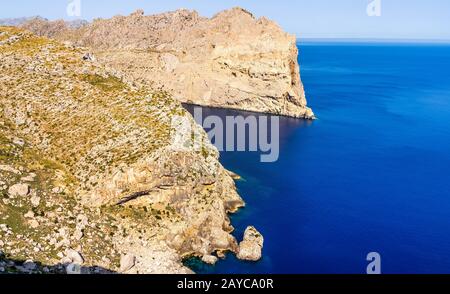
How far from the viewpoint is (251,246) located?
72.2 meters

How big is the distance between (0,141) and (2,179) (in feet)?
33.6

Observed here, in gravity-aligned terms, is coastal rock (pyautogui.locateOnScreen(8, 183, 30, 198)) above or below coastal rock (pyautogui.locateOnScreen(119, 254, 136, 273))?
above

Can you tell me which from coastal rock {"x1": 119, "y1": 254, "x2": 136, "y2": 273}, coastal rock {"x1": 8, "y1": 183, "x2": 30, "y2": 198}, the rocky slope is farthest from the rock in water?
coastal rock {"x1": 8, "y1": 183, "x2": 30, "y2": 198}

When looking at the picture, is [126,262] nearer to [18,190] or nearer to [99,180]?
[99,180]

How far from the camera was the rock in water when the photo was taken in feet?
233

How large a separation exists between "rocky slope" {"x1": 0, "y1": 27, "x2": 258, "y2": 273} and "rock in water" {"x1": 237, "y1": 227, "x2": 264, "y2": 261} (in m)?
2.25

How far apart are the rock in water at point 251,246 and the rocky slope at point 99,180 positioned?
2253 mm

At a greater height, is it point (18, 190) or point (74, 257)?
point (18, 190)

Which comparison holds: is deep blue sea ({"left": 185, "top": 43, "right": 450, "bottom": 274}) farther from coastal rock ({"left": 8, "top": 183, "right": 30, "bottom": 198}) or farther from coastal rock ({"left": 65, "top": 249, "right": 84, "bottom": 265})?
coastal rock ({"left": 8, "top": 183, "right": 30, "bottom": 198})

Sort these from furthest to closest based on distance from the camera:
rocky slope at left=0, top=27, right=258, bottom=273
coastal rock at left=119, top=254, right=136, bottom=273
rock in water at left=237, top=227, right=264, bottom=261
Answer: rock in water at left=237, top=227, right=264, bottom=261, rocky slope at left=0, top=27, right=258, bottom=273, coastal rock at left=119, top=254, right=136, bottom=273

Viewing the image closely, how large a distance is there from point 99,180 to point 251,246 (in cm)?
2640

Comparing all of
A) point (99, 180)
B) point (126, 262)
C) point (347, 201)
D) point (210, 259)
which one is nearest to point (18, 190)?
point (99, 180)

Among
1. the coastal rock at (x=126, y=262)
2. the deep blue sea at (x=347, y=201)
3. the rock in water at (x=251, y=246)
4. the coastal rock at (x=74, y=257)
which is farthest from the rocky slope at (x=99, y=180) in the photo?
the deep blue sea at (x=347, y=201)
